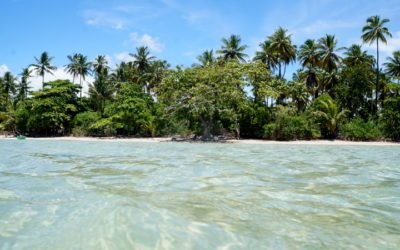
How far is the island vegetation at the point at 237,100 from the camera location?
1283 inches

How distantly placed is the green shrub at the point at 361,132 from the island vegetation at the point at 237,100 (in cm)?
9

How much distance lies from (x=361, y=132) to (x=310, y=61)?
14.5 m

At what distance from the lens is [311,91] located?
47500mm


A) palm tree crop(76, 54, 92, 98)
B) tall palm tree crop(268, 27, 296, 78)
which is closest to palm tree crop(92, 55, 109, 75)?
palm tree crop(76, 54, 92, 98)

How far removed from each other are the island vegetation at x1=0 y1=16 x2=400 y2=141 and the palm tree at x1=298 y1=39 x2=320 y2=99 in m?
0.12

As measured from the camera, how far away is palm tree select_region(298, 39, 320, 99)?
148 ft

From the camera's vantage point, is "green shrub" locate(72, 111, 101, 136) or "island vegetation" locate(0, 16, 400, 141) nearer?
"island vegetation" locate(0, 16, 400, 141)

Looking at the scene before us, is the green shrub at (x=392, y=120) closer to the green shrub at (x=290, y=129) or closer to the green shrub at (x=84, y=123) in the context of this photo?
the green shrub at (x=290, y=129)

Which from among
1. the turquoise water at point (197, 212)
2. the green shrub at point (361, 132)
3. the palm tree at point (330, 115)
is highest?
the palm tree at point (330, 115)

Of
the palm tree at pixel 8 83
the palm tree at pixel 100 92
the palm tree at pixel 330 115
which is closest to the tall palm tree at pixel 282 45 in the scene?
the palm tree at pixel 330 115

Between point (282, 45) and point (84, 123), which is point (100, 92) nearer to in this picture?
point (84, 123)

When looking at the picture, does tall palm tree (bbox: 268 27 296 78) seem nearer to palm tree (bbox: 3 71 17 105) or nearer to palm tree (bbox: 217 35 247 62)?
palm tree (bbox: 217 35 247 62)

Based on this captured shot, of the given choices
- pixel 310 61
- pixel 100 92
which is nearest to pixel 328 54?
pixel 310 61

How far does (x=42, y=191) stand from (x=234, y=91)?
25554 millimetres
